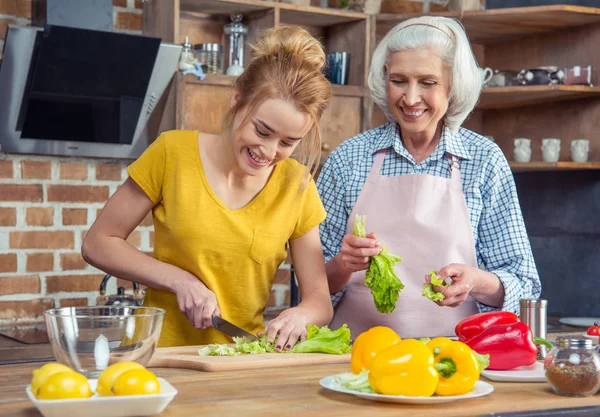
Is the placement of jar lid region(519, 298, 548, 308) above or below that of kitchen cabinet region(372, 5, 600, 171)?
below

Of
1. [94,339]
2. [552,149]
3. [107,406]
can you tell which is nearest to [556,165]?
[552,149]

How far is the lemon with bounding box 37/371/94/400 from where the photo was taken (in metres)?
1.06

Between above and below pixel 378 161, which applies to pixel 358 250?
below

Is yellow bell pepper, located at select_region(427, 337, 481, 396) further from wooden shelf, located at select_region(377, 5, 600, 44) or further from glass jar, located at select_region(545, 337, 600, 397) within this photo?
wooden shelf, located at select_region(377, 5, 600, 44)

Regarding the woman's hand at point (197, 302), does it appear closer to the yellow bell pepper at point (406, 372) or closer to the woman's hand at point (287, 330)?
the woman's hand at point (287, 330)

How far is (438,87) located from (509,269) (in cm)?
48

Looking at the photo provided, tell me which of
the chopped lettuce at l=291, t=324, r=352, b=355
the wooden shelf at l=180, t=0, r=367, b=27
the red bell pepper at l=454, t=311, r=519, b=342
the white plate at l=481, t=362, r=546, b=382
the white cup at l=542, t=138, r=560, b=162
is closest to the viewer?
the white plate at l=481, t=362, r=546, b=382

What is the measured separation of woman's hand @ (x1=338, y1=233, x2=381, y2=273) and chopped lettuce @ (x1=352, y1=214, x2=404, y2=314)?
0.02 m

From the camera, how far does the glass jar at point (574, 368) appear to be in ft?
4.18

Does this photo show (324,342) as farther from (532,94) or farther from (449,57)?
(532,94)

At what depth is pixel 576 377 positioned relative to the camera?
1.27 metres

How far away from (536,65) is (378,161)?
1943 mm

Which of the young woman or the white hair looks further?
the white hair

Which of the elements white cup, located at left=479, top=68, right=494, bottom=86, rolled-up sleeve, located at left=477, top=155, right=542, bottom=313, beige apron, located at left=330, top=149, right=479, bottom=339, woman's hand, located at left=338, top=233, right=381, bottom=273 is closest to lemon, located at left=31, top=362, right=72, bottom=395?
woman's hand, located at left=338, top=233, right=381, bottom=273
